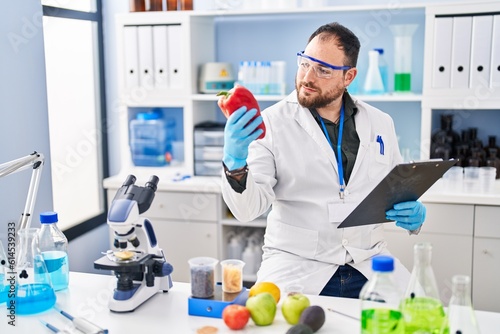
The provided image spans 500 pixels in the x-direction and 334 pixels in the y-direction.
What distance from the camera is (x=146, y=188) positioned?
1.62m

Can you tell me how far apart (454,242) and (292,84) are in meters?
1.26

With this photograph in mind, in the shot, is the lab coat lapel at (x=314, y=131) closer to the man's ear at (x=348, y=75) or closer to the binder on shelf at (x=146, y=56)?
the man's ear at (x=348, y=75)

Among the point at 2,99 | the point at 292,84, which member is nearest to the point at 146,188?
the point at 2,99

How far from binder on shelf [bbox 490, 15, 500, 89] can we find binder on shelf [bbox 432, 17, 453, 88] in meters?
0.19

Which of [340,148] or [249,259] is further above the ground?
[340,148]

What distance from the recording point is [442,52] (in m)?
2.89

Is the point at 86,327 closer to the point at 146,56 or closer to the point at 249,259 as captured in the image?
the point at 249,259

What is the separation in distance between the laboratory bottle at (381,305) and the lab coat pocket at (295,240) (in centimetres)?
80

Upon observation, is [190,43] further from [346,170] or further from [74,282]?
[74,282]

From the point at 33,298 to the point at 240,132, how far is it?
718mm

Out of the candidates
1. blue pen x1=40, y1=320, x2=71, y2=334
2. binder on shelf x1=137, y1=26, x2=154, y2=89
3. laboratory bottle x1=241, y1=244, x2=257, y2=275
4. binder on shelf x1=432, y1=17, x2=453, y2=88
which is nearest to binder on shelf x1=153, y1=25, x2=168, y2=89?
binder on shelf x1=137, y1=26, x2=154, y2=89

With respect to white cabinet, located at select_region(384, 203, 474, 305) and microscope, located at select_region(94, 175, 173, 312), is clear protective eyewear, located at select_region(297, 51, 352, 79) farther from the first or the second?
white cabinet, located at select_region(384, 203, 474, 305)

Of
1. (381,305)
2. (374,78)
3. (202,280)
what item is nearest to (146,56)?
(374,78)

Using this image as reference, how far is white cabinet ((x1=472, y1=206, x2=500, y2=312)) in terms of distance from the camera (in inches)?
107
